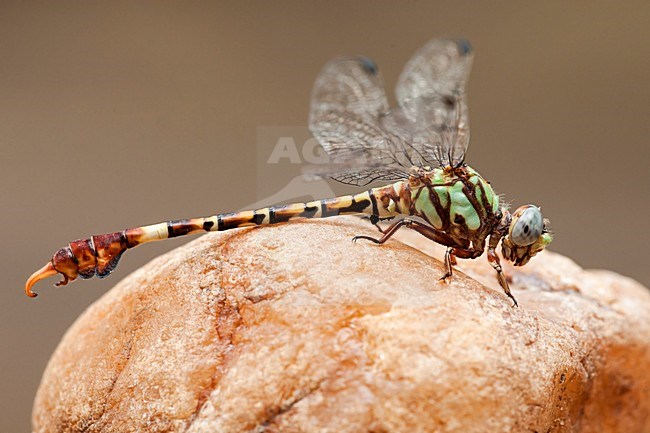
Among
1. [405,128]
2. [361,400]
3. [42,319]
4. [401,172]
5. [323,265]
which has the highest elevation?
[405,128]

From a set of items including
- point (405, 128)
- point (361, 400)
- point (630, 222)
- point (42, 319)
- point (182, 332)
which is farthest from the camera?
point (630, 222)

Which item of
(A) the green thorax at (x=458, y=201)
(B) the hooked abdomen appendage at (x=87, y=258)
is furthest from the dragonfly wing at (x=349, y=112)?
(B) the hooked abdomen appendage at (x=87, y=258)

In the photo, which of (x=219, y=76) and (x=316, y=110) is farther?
(x=219, y=76)

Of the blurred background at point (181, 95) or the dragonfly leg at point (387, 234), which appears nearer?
the dragonfly leg at point (387, 234)

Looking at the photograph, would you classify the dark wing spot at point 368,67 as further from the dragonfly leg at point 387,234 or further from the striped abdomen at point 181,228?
the dragonfly leg at point 387,234

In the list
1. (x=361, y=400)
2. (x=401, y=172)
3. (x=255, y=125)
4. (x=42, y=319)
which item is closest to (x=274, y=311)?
(x=361, y=400)

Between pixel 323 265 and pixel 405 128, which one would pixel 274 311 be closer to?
pixel 323 265
